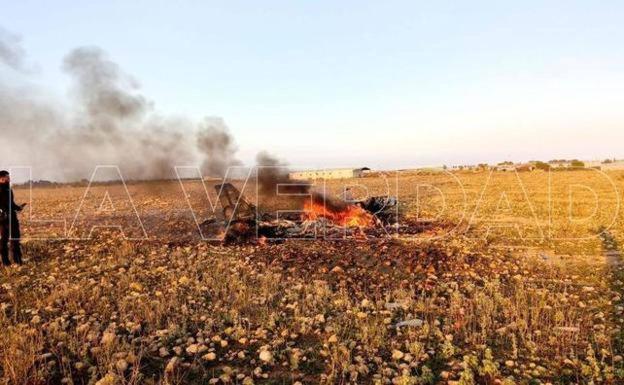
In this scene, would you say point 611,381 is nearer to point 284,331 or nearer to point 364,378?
point 364,378

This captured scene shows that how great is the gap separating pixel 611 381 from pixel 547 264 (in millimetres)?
7122

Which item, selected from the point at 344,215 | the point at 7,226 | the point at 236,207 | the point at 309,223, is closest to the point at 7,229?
the point at 7,226

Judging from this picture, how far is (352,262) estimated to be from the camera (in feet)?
43.0

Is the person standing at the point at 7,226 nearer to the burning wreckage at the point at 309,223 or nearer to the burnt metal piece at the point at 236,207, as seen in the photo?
the burning wreckage at the point at 309,223

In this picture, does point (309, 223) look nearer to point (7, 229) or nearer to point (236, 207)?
point (236, 207)

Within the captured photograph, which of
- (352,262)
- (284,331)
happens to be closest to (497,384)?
(284,331)

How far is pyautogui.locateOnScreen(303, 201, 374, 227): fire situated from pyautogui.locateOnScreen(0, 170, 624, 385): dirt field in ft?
9.44

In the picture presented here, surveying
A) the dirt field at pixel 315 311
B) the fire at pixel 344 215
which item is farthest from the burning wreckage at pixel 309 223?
the dirt field at pixel 315 311

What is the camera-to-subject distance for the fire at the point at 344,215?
770 inches

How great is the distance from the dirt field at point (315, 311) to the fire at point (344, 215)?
288 centimetres

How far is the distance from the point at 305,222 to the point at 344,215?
6.90 ft

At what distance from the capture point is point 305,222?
18.7 metres

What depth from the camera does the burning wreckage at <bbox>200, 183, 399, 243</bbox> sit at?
55.4 ft

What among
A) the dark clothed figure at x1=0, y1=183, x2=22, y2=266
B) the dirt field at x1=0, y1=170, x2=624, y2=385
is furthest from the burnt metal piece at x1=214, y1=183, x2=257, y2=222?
the dark clothed figure at x1=0, y1=183, x2=22, y2=266
